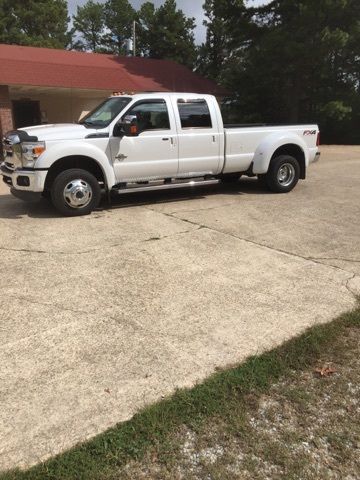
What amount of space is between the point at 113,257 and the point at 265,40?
71.6ft

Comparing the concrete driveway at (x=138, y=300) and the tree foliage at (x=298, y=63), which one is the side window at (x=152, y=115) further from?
the tree foliage at (x=298, y=63)

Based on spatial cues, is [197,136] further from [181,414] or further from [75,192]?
[181,414]

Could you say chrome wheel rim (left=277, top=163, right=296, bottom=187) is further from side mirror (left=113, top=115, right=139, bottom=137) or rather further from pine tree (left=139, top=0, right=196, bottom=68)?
pine tree (left=139, top=0, right=196, bottom=68)

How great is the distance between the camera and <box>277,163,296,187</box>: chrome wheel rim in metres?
9.65

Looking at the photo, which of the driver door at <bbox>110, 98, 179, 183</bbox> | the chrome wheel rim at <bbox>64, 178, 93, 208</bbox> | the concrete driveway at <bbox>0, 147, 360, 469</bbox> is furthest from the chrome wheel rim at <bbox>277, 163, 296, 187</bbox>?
the chrome wheel rim at <bbox>64, 178, 93, 208</bbox>

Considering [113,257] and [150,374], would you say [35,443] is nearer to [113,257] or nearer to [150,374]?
[150,374]

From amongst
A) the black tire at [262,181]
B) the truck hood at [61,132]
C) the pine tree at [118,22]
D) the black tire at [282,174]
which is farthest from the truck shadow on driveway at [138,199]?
the pine tree at [118,22]

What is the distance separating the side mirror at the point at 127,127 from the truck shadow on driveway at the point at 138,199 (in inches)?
53.7

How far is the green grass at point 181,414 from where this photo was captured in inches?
93.8

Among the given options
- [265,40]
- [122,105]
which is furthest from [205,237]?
[265,40]

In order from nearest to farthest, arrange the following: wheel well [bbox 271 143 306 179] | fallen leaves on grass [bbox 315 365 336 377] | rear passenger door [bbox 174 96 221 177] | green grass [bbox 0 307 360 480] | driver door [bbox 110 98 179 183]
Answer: green grass [bbox 0 307 360 480] → fallen leaves on grass [bbox 315 365 336 377] → driver door [bbox 110 98 179 183] → rear passenger door [bbox 174 96 221 177] → wheel well [bbox 271 143 306 179]

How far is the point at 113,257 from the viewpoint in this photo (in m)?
5.56

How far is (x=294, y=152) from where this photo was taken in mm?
9836

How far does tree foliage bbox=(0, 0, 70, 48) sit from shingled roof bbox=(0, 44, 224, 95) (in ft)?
54.9
